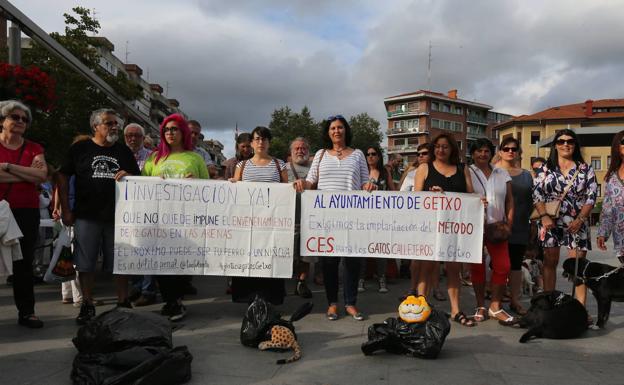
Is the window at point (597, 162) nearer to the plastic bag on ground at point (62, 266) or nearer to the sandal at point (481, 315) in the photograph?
the sandal at point (481, 315)

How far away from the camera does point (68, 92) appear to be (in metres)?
17.5

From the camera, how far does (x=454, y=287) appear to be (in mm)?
4957

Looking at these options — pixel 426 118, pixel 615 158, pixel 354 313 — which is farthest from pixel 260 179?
pixel 426 118

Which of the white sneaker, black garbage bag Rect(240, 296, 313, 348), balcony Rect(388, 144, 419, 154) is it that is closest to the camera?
black garbage bag Rect(240, 296, 313, 348)

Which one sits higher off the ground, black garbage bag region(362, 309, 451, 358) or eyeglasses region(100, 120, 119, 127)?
eyeglasses region(100, 120, 119, 127)

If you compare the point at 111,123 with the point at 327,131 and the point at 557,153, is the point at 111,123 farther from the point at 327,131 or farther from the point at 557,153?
the point at 557,153

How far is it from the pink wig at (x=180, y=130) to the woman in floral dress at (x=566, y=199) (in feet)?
12.0

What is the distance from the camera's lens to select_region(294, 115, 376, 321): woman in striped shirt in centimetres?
493

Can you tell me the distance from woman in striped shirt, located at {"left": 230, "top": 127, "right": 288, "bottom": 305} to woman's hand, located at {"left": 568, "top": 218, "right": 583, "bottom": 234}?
299 centimetres

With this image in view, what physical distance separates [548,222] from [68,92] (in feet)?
56.7

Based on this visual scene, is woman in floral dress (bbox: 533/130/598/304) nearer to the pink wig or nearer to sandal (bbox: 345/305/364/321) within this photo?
sandal (bbox: 345/305/364/321)

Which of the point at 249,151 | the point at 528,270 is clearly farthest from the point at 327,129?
the point at 528,270

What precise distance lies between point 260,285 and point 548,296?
2809mm

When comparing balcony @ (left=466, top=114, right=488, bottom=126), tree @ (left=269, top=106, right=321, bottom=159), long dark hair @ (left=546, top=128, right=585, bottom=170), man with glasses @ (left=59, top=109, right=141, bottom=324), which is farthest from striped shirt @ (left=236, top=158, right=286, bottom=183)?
balcony @ (left=466, top=114, right=488, bottom=126)
